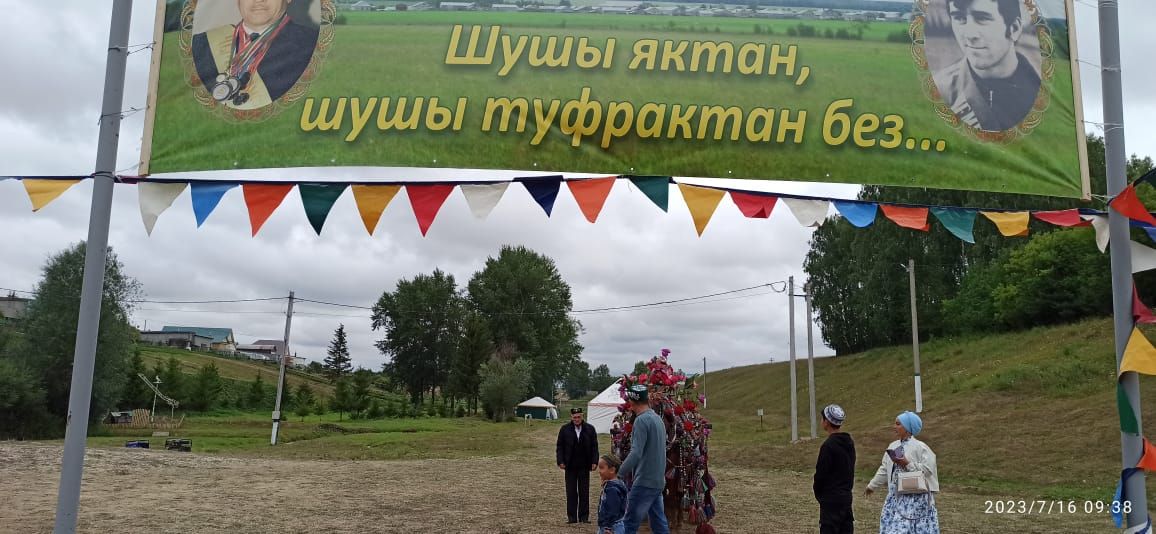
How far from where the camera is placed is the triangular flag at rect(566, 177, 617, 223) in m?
6.38

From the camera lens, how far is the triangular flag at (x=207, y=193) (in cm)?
644

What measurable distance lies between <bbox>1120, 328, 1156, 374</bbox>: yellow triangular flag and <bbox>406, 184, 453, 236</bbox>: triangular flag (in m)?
5.49

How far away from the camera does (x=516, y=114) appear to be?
21.5ft

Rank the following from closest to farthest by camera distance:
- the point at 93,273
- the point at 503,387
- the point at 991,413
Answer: the point at 93,273
the point at 991,413
the point at 503,387

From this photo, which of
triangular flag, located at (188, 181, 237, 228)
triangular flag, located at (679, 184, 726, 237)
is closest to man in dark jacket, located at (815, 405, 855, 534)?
triangular flag, located at (679, 184, 726, 237)

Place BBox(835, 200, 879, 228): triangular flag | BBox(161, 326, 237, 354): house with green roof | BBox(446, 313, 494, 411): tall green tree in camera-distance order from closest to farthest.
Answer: BBox(835, 200, 879, 228): triangular flag
BBox(446, 313, 494, 411): tall green tree
BBox(161, 326, 237, 354): house with green roof

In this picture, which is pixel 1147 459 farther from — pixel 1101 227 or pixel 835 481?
pixel 835 481

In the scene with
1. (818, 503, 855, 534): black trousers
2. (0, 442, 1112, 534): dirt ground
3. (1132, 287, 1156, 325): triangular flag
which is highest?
(1132, 287, 1156, 325): triangular flag

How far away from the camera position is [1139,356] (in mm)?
6070

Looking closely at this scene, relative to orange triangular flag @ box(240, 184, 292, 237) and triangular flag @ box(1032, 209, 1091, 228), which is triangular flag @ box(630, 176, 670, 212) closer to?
orange triangular flag @ box(240, 184, 292, 237)

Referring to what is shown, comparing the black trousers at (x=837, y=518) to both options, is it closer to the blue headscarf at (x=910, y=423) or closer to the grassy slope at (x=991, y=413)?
the blue headscarf at (x=910, y=423)

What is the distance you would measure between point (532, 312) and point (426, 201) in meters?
61.7
